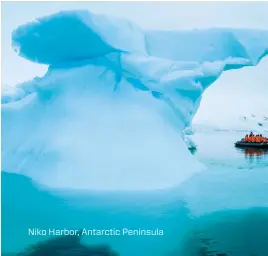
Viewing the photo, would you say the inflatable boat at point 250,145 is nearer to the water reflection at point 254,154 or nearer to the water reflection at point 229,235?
the water reflection at point 254,154

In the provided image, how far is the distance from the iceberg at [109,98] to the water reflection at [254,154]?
2270 millimetres

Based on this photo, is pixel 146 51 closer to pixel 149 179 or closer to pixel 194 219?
pixel 149 179

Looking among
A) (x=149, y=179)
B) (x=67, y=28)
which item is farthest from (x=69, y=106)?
(x=149, y=179)

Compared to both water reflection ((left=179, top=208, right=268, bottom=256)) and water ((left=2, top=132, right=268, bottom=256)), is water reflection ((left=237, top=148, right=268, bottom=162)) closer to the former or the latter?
water ((left=2, top=132, right=268, bottom=256))

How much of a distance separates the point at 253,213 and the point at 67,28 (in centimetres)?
304

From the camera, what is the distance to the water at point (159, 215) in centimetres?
339

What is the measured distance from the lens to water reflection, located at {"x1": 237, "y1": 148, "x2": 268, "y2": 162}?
711cm

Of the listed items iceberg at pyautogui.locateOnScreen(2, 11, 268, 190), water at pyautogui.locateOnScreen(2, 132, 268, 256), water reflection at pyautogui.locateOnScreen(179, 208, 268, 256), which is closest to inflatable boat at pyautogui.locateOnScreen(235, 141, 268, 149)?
iceberg at pyautogui.locateOnScreen(2, 11, 268, 190)

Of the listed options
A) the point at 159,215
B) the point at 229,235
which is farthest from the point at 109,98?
the point at 229,235

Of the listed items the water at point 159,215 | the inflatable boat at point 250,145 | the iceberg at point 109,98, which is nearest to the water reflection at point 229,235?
the water at point 159,215

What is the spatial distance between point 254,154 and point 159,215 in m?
4.37

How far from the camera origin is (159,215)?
3854mm

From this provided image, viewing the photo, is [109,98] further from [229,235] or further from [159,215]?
[229,235]

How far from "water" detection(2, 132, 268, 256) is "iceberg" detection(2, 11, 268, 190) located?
0.80 feet
